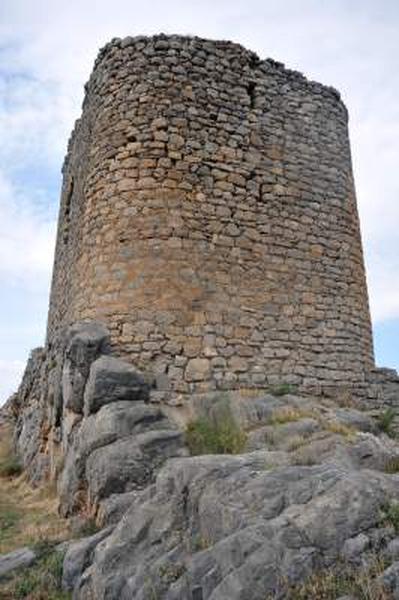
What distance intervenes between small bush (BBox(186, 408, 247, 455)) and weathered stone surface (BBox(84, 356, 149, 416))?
0.93 m

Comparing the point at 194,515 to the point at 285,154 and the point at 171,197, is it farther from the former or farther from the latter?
the point at 285,154

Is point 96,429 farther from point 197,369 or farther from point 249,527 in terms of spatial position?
point 249,527

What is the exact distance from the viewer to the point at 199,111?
10.4 m

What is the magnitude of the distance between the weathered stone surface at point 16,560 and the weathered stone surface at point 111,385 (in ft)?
7.29

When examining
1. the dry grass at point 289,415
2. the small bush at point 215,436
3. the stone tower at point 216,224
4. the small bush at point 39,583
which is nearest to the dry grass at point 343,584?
the small bush at point 39,583

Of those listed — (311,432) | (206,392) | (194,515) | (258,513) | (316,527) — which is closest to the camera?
(316,527)

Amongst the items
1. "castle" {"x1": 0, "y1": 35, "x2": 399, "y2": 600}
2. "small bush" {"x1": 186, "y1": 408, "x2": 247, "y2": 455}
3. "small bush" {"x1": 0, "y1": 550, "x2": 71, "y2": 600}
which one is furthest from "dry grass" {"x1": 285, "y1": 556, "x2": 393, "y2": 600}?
"small bush" {"x1": 186, "y1": 408, "x2": 247, "y2": 455}

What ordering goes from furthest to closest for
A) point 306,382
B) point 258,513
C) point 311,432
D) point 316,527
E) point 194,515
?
1. point 306,382
2. point 311,432
3. point 194,515
4. point 258,513
5. point 316,527

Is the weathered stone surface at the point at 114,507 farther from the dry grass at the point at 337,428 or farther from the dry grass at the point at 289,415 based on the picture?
the dry grass at the point at 337,428

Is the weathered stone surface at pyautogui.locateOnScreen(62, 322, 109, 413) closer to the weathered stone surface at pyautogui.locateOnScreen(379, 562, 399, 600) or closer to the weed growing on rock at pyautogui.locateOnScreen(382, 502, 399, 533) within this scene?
the weed growing on rock at pyautogui.locateOnScreen(382, 502, 399, 533)

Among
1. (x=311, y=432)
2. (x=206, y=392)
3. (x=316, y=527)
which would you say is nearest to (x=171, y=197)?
(x=206, y=392)

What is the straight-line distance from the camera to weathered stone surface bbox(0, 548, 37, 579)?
19.9 feet

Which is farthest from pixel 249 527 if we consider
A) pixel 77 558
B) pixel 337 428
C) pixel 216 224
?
pixel 216 224

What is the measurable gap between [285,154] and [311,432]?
18.0 ft
